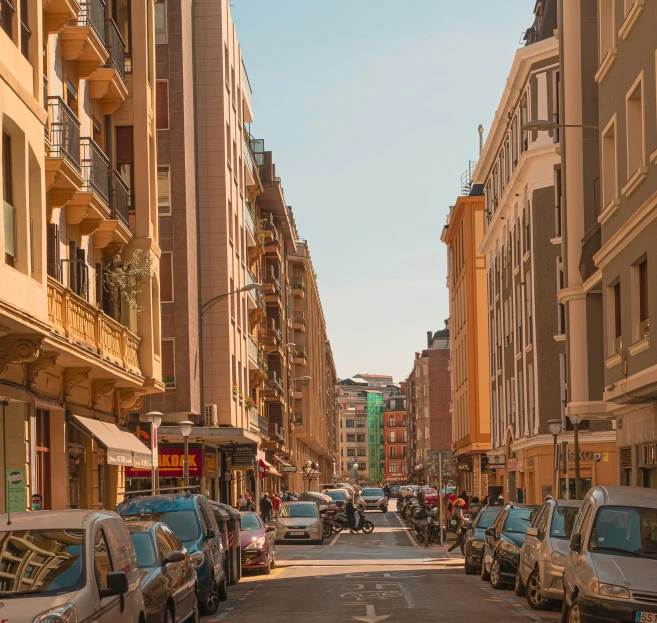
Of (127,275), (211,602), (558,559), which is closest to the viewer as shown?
(558,559)

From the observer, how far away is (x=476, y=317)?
7244 centimetres

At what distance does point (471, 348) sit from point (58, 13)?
50.3 meters

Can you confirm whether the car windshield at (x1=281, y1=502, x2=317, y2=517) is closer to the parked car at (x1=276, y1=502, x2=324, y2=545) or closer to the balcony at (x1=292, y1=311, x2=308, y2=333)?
the parked car at (x1=276, y1=502, x2=324, y2=545)

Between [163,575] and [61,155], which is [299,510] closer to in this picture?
[61,155]

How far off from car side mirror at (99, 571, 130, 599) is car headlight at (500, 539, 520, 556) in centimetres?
1340

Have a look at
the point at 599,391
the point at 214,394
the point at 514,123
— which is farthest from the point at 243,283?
the point at 599,391

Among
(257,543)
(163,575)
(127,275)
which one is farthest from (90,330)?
(163,575)

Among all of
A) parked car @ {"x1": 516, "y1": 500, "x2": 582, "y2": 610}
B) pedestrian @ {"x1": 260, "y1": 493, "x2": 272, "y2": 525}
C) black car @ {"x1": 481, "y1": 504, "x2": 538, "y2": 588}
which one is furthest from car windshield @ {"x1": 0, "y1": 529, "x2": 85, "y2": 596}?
pedestrian @ {"x1": 260, "y1": 493, "x2": 272, "y2": 525}

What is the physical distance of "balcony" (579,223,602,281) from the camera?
28578 mm

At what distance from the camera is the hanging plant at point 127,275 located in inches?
1187

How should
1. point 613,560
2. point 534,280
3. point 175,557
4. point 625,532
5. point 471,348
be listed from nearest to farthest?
1. point 613,560
2. point 175,557
3. point 625,532
4. point 534,280
5. point 471,348

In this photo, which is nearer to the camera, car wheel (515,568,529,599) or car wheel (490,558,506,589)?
car wheel (515,568,529,599)

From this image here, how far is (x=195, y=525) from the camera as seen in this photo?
66.7 ft

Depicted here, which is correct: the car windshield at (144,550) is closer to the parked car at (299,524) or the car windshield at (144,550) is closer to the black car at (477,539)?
the black car at (477,539)
